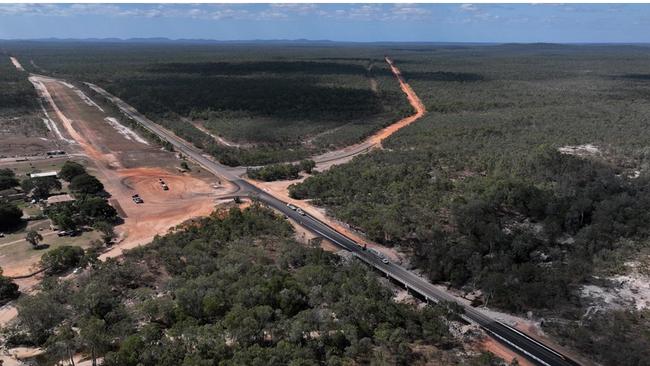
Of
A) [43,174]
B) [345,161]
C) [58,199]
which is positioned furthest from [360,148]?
[43,174]

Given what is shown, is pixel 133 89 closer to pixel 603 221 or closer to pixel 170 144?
pixel 170 144

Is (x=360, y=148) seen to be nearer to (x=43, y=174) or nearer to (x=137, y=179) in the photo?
(x=137, y=179)

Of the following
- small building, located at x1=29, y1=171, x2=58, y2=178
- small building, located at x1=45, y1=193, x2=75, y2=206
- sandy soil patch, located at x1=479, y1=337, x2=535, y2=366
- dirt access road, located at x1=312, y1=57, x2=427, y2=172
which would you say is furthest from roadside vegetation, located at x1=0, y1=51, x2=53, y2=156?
sandy soil patch, located at x1=479, y1=337, x2=535, y2=366

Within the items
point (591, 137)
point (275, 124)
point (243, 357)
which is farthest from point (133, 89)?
point (243, 357)

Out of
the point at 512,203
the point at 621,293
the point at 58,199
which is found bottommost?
the point at 58,199

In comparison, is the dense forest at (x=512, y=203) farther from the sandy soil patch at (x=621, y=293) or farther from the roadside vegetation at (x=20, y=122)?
the roadside vegetation at (x=20, y=122)

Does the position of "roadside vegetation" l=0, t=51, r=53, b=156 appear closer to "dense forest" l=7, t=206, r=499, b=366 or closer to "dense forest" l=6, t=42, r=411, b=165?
"dense forest" l=6, t=42, r=411, b=165

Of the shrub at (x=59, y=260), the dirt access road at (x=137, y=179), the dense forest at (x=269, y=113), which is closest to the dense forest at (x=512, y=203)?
the dirt access road at (x=137, y=179)

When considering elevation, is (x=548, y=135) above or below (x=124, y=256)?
above
